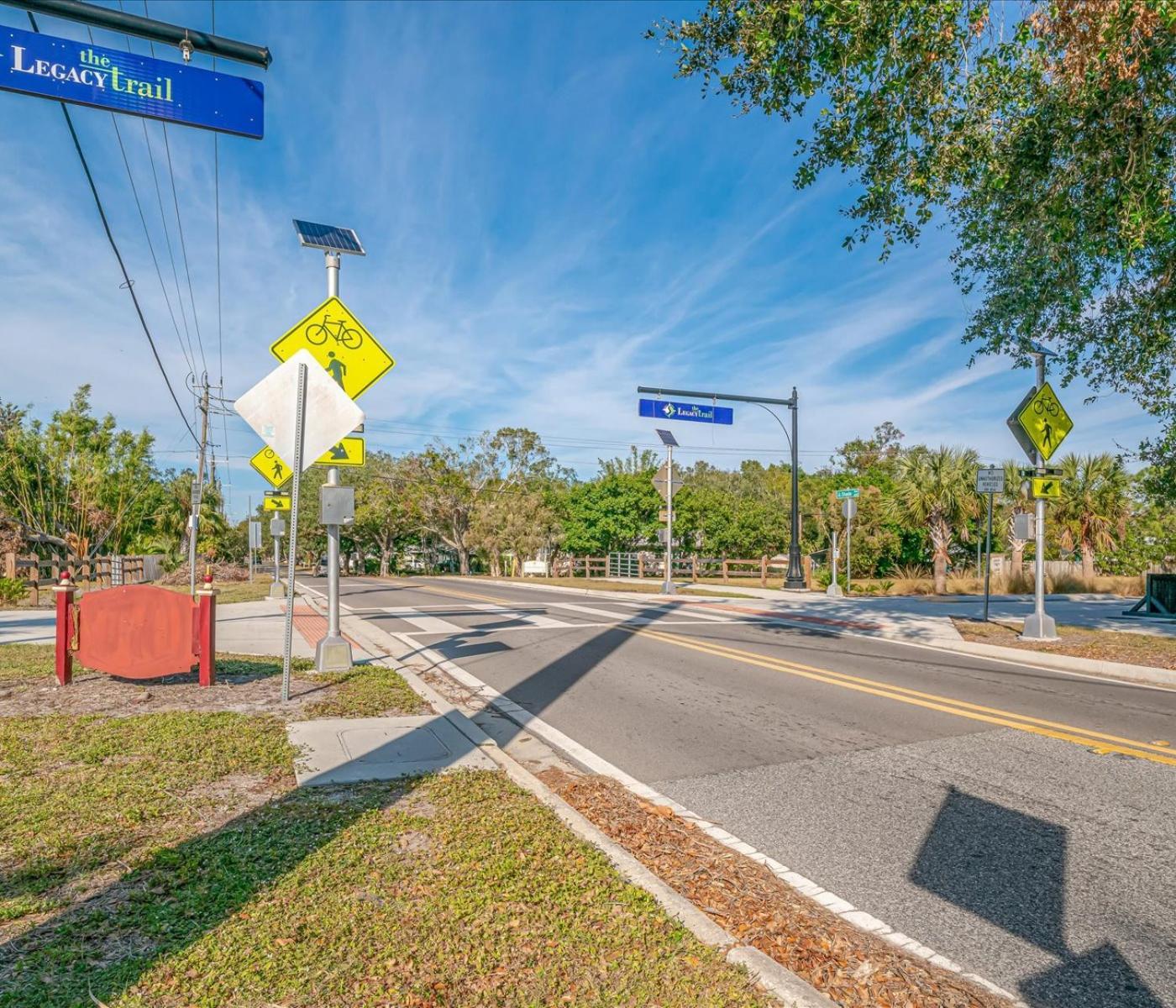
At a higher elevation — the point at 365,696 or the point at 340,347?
the point at 340,347

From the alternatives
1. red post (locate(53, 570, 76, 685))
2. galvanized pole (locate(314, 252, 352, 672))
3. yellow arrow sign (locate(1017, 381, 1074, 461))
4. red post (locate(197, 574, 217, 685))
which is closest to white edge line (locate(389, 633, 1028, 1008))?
galvanized pole (locate(314, 252, 352, 672))

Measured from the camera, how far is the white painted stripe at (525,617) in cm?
1497

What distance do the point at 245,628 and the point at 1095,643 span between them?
14.1m

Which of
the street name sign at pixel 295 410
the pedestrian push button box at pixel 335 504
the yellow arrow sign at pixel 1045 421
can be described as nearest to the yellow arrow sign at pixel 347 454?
the pedestrian push button box at pixel 335 504

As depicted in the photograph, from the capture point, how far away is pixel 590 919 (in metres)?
3.16

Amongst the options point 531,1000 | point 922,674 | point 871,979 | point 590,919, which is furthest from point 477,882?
point 922,674

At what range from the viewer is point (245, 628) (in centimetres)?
1405

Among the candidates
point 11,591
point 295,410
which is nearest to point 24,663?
point 295,410

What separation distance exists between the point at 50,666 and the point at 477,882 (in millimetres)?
7785

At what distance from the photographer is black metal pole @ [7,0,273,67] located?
6496 mm

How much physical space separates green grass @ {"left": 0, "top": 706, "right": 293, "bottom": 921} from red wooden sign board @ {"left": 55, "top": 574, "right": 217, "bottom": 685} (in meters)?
1.12

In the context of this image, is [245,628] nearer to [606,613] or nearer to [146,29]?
[606,613]

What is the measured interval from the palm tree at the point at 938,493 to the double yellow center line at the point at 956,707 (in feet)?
71.5

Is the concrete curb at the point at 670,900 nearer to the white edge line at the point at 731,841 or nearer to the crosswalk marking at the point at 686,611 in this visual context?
the white edge line at the point at 731,841
